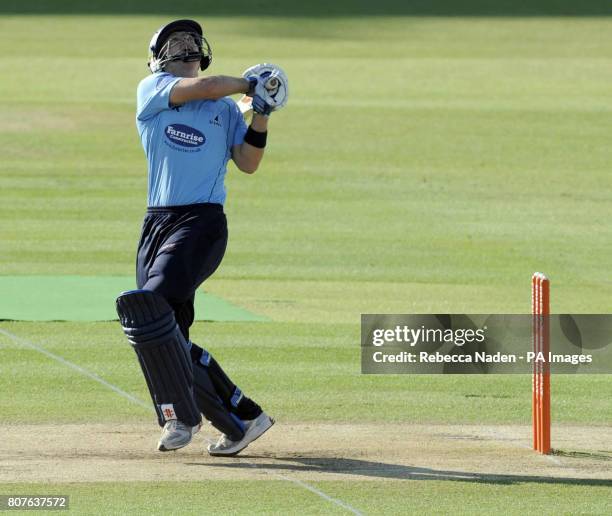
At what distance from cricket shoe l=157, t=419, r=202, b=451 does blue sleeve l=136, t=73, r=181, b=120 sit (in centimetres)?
156

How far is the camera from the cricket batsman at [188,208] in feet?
24.3

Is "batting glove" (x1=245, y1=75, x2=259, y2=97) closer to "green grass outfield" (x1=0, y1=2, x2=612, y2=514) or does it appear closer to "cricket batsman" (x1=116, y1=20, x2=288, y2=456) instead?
"cricket batsman" (x1=116, y1=20, x2=288, y2=456)

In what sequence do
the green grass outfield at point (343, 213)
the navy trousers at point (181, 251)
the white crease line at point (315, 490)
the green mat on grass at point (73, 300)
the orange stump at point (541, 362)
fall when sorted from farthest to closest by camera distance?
the green mat on grass at point (73, 300), the green grass outfield at point (343, 213), the orange stump at point (541, 362), the navy trousers at point (181, 251), the white crease line at point (315, 490)

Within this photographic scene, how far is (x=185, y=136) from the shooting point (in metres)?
7.68

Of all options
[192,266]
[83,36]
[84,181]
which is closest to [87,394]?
[192,266]

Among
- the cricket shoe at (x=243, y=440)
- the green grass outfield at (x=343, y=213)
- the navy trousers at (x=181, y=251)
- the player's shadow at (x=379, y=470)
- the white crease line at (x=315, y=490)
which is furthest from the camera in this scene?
the green grass outfield at (x=343, y=213)

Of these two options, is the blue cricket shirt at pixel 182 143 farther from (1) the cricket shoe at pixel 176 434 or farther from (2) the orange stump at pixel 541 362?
(2) the orange stump at pixel 541 362

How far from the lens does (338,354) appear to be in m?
10.8

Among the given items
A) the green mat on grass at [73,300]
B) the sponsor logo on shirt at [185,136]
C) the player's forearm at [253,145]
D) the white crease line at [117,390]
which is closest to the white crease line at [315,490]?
the white crease line at [117,390]

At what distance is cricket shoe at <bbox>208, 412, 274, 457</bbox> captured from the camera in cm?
779

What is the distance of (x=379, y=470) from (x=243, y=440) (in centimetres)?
74

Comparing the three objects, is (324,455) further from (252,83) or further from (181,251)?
(252,83)

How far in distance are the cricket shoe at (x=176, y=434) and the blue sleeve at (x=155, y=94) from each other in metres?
1.56

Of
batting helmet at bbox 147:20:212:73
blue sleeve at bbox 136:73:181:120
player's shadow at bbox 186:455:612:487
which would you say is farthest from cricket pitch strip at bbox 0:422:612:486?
batting helmet at bbox 147:20:212:73
